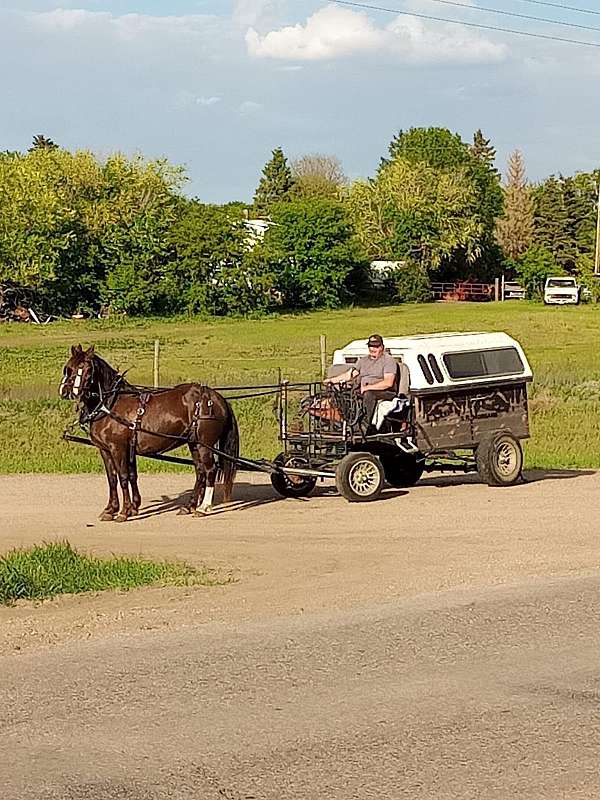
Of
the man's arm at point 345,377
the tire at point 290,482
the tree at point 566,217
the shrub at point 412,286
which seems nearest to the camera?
the man's arm at point 345,377

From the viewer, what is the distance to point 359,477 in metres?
18.1

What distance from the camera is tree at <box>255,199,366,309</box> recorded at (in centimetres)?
8656

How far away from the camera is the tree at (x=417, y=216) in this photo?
103562 millimetres

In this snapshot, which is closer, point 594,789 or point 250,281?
point 594,789

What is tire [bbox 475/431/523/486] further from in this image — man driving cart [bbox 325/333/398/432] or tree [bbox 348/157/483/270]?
tree [bbox 348/157/483/270]

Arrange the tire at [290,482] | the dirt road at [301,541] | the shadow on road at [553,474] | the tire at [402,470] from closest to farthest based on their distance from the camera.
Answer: the dirt road at [301,541]
the tire at [290,482]
the tire at [402,470]
the shadow on road at [553,474]

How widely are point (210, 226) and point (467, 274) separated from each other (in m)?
36.0

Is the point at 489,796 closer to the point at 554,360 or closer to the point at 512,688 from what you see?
the point at 512,688

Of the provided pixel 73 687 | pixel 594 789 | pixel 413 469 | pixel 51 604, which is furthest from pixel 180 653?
pixel 413 469

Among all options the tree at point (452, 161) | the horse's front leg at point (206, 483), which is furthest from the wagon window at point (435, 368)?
the tree at point (452, 161)

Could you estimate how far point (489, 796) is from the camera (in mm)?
6512

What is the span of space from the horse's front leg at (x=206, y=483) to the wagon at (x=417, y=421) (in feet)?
4.23

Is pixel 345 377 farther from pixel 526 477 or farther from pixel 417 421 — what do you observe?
pixel 526 477

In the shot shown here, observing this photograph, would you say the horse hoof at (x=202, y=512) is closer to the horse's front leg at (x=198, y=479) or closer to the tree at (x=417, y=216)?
the horse's front leg at (x=198, y=479)
